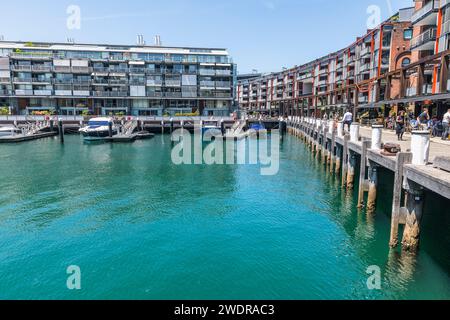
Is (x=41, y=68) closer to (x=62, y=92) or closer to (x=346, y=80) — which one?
(x=62, y=92)

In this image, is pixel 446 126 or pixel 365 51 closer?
pixel 446 126

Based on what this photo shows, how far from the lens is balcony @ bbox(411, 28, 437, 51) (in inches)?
1426

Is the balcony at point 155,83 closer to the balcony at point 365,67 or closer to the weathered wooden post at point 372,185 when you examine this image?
the balcony at point 365,67

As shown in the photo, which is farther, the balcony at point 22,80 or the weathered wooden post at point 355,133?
the balcony at point 22,80

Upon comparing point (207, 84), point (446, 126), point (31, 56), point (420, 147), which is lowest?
point (420, 147)

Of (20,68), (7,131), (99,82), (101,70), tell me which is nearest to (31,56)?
(20,68)

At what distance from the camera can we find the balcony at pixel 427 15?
3497cm

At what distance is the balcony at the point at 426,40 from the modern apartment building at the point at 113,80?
53.1m

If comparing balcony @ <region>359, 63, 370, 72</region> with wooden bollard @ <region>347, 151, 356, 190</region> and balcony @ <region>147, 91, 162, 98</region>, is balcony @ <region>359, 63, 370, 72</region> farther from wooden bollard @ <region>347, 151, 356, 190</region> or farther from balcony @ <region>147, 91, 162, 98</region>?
wooden bollard @ <region>347, 151, 356, 190</region>

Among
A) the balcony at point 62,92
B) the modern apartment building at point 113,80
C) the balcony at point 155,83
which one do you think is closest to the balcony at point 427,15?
the modern apartment building at point 113,80

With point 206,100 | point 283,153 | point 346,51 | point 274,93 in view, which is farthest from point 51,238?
point 274,93

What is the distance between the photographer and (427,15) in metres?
36.4

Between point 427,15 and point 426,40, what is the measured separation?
8.63 feet

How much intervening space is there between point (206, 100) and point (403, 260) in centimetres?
7940
